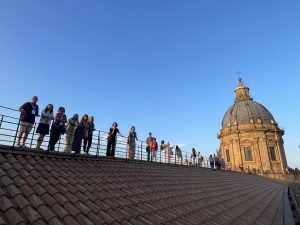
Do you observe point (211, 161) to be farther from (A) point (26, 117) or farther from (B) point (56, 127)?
(A) point (26, 117)

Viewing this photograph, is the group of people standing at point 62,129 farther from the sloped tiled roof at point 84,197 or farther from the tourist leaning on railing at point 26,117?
the sloped tiled roof at point 84,197

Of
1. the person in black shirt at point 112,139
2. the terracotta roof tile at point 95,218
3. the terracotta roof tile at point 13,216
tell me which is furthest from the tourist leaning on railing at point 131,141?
the terracotta roof tile at point 13,216

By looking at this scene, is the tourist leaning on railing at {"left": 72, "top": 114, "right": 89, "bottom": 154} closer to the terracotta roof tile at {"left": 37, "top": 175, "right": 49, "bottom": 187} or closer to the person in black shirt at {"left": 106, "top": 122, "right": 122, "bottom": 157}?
the person in black shirt at {"left": 106, "top": 122, "right": 122, "bottom": 157}

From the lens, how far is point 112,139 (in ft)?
33.7

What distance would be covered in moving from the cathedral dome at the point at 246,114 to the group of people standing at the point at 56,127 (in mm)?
50872

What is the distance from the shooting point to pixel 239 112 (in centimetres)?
5784

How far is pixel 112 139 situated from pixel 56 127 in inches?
112

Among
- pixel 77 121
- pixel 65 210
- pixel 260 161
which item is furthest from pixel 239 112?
pixel 65 210

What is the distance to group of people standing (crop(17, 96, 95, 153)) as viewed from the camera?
7512mm

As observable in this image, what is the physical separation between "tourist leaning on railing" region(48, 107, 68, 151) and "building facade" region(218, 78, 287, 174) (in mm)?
44146

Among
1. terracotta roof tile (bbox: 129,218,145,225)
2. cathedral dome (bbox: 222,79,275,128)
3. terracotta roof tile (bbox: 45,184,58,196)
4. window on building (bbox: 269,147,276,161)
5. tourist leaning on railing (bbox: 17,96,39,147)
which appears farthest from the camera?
cathedral dome (bbox: 222,79,275,128)

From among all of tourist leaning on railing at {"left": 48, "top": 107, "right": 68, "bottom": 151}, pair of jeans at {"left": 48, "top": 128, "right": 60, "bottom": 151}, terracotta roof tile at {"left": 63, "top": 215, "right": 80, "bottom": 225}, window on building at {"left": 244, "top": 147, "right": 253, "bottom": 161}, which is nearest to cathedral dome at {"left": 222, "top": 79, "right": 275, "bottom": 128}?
window on building at {"left": 244, "top": 147, "right": 253, "bottom": 161}

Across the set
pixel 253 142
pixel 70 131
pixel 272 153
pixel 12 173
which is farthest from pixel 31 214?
pixel 272 153

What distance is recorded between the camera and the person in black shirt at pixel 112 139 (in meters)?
10.1
